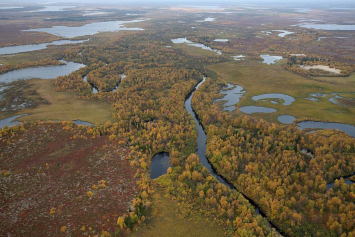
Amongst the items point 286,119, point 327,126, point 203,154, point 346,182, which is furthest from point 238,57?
point 346,182

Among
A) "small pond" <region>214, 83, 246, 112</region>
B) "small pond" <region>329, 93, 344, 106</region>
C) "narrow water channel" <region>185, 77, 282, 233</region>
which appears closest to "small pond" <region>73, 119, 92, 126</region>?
"narrow water channel" <region>185, 77, 282, 233</region>

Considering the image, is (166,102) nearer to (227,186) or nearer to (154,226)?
(227,186)

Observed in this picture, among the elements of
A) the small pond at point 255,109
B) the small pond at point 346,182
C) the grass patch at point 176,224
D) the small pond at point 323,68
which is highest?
the small pond at point 323,68

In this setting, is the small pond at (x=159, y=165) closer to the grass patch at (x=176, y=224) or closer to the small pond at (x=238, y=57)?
the grass patch at (x=176, y=224)

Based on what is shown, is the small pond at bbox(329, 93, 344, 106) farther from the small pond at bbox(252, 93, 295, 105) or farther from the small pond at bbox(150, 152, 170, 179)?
the small pond at bbox(150, 152, 170, 179)

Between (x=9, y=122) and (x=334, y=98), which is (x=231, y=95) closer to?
(x=334, y=98)

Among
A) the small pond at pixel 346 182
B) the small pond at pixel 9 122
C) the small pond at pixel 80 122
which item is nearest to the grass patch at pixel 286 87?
the small pond at pixel 346 182

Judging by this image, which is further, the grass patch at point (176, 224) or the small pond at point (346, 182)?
the small pond at point (346, 182)
